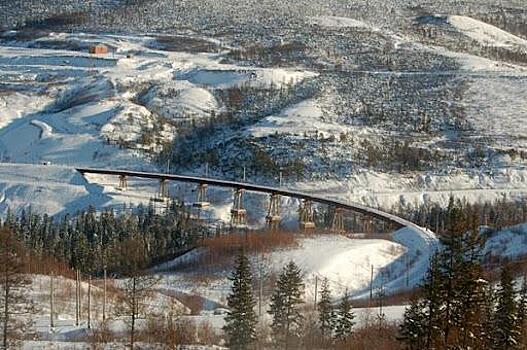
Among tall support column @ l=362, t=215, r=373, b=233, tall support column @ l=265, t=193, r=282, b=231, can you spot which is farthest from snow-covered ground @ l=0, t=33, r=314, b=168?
tall support column @ l=362, t=215, r=373, b=233

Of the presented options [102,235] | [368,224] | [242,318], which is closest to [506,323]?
[242,318]

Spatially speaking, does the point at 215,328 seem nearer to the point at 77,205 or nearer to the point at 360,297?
the point at 360,297

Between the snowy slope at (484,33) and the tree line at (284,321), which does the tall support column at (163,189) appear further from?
the snowy slope at (484,33)

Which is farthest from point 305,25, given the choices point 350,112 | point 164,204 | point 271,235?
point 271,235

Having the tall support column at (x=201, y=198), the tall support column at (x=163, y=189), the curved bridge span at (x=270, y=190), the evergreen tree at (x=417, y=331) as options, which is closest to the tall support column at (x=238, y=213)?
the curved bridge span at (x=270, y=190)

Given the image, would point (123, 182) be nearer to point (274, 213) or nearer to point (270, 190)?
point (270, 190)

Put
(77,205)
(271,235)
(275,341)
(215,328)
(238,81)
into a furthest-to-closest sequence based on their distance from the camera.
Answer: (238,81) < (77,205) < (271,235) < (215,328) < (275,341)
